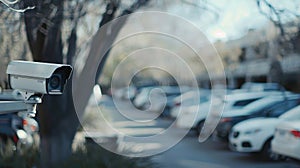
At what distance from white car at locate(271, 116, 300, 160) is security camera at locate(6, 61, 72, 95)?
5.53 metres

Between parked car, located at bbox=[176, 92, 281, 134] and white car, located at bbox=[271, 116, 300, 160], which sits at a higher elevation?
white car, located at bbox=[271, 116, 300, 160]

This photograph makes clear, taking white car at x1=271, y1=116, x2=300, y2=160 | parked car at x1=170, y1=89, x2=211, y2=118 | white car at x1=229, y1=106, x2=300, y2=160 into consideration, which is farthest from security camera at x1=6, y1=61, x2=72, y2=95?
parked car at x1=170, y1=89, x2=211, y2=118

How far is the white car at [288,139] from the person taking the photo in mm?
8281

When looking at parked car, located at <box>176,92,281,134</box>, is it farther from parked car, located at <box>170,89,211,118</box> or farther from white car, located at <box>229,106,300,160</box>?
white car, located at <box>229,106,300,160</box>

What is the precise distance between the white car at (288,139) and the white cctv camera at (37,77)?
553 cm

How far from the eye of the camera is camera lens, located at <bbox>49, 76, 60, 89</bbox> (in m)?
3.87

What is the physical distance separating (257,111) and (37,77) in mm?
8926

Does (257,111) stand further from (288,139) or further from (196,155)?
(288,139)

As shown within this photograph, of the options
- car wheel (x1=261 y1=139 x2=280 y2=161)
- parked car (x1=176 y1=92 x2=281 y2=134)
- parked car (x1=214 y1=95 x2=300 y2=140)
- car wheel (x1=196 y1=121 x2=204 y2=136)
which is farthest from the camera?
car wheel (x1=196 y1=121 x2=204 y2=136)

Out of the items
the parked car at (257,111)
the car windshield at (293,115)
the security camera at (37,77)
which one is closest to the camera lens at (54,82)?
the security camera at (37,77)

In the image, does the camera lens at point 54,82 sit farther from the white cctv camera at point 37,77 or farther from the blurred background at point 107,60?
the blurred background at point 107,60

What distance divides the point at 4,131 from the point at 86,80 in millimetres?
3397

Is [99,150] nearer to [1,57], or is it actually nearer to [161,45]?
[161,45]

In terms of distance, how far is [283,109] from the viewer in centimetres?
1120
